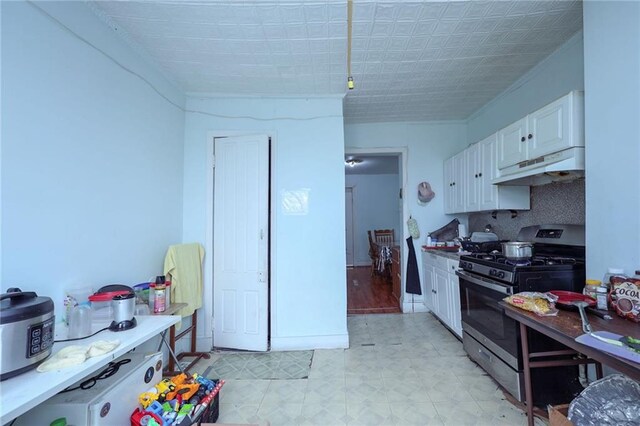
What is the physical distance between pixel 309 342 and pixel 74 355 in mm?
1983

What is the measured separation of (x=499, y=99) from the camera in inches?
115

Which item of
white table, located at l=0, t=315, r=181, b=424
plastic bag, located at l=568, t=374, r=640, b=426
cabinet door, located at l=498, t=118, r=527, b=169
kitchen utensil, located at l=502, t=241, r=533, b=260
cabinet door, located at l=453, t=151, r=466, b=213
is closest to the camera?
white table, located at l=0, t=315, r=181, b=424

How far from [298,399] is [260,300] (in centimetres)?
96

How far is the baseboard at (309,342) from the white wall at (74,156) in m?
1.39

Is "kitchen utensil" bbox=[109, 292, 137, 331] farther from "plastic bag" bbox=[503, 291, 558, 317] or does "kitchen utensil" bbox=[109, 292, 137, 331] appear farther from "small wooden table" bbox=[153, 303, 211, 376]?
"plastic bag" bbox=[503, 291, 558, 317]

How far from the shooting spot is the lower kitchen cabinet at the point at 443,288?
2658 mm

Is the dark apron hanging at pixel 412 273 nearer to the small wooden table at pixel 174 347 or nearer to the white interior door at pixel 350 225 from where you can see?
the small wooden table at pixel 174 347

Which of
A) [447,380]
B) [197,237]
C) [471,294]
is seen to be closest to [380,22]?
[471,294]

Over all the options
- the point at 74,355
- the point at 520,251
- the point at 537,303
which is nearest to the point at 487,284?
the point at 520,251

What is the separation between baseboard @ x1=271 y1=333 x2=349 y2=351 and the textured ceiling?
2.53 metres

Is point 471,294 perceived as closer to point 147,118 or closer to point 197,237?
point 197,237

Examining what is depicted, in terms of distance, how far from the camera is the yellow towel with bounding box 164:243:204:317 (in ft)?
7.43

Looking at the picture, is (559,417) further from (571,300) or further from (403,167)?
(403,167)

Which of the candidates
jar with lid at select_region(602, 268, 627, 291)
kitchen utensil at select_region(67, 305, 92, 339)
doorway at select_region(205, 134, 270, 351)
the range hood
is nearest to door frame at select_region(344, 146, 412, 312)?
the range hood
